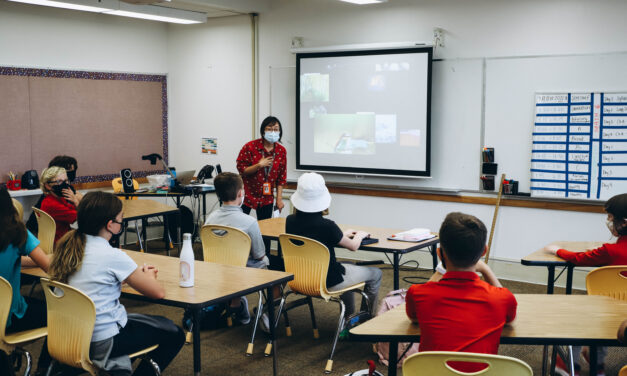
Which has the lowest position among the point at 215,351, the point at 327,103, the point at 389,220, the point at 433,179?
the point at 215,351

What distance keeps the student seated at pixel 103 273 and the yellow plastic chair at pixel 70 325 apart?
6 cm

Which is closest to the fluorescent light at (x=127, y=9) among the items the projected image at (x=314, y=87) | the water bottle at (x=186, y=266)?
the projected image at (x=314, y=87)

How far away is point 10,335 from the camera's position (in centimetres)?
322

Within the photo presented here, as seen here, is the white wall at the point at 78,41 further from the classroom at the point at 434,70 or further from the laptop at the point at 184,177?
the laptop at the point at 184,177

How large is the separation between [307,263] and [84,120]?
4.60 meters

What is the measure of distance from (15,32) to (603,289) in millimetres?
6244

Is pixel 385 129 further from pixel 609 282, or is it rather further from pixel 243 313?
pixel 609 282

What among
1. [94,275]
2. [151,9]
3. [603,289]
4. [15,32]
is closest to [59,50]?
[15,32]

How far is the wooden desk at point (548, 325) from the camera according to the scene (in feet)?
7.86

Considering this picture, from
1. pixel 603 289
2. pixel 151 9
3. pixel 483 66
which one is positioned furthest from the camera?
pixel 151 9

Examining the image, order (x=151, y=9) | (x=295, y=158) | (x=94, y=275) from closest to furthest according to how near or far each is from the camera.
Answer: (x=94, y=275) < (x=151, y=9) < (x=295, y=158)

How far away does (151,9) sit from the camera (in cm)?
697

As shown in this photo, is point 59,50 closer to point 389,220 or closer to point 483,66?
point 389,220

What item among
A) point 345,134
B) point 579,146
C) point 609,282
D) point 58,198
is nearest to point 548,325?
point 609,282
